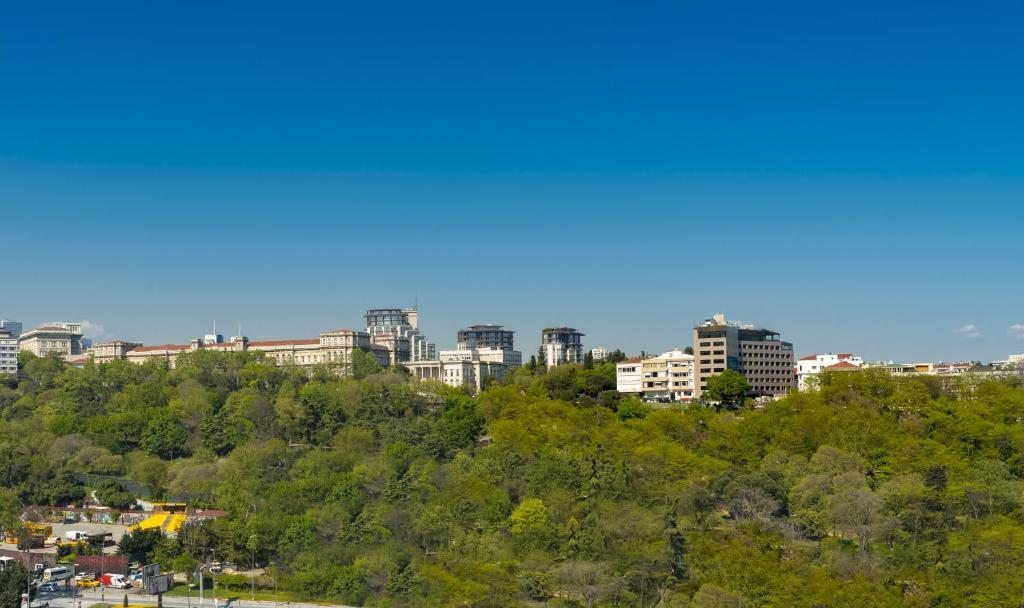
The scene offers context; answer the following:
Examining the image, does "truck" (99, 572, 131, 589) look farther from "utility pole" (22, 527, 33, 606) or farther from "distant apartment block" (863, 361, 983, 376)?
"distant apartment block" (863, 361, 983, 376)

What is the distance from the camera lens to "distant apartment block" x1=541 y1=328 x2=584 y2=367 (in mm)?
104869

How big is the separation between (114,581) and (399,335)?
80.7 meters

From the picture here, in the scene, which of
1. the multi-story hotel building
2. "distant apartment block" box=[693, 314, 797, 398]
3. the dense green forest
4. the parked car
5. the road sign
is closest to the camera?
the dense green forest

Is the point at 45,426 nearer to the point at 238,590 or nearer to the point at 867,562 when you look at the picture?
the point at 238,590

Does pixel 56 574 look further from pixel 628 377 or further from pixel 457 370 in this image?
pixel 457 370

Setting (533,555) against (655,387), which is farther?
(655,387)

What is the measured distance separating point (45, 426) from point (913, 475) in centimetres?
3959

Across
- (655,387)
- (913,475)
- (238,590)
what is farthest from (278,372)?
(913,475)

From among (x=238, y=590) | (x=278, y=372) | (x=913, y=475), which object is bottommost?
→ (x=238, y=590)

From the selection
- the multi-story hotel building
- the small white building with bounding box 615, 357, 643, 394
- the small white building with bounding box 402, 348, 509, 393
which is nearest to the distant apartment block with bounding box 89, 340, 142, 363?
the multi-story hotel building

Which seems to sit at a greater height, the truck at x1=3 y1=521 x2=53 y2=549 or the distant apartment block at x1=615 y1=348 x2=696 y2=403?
the distant apartment block at x1=615 y1=348 x2=696 y2=403

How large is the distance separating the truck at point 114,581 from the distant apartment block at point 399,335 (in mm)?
61233

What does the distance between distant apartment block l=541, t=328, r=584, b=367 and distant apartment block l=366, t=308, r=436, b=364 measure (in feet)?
45.2

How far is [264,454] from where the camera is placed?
43.8 m
